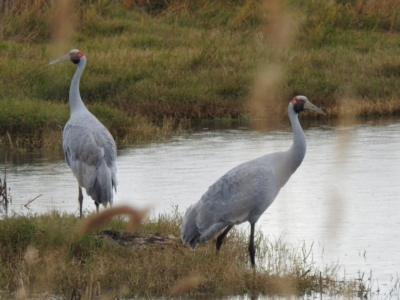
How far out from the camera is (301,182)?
35.7 ft

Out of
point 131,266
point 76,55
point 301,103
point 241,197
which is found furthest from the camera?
point 76,55

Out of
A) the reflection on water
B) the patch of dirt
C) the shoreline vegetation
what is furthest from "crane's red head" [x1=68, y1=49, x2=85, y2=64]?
the patch of dirt

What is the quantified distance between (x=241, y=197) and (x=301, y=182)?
11.5 ft

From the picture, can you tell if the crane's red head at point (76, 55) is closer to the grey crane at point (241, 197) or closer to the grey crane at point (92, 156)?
the grey crane at point (92, 156)

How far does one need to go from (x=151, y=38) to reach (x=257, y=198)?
35.7 feet

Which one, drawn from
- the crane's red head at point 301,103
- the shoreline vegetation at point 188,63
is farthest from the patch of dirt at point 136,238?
the shoreline vegetation at point 188,63

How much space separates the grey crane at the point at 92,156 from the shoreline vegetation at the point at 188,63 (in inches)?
140

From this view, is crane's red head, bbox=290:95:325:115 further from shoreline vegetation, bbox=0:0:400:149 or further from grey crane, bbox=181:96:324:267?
shoreline vegetation, bbox=0:0:400:149

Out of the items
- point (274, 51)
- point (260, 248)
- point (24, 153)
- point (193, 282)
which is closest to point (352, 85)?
point (274, 51)

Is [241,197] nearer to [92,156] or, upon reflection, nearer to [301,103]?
[301,103]

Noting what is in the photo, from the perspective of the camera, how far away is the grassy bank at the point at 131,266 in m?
6.74

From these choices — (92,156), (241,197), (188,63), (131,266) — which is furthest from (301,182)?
(188,63)

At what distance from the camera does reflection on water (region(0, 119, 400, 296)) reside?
329 inches

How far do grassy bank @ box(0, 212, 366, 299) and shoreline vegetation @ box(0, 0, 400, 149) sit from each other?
17.3 feet
